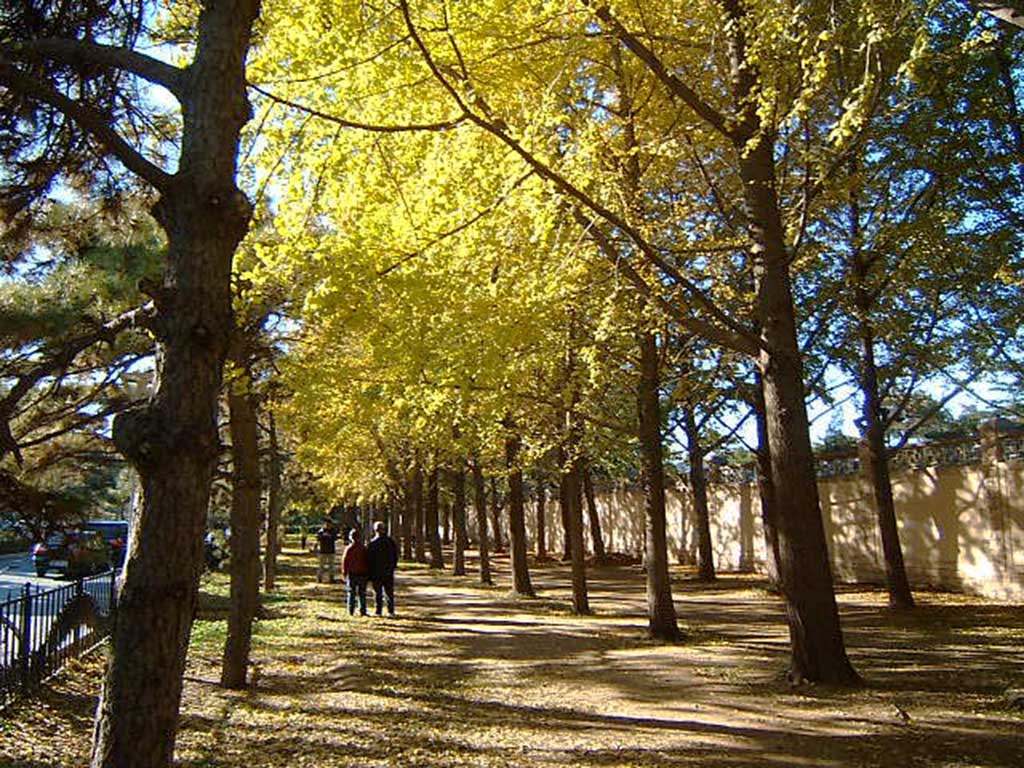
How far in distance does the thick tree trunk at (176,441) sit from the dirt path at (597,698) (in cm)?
380


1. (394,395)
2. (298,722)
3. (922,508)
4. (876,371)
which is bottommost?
(298,722)

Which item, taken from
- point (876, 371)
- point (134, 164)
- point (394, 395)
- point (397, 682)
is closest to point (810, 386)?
point (876, 371)

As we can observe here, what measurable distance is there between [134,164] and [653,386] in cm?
969

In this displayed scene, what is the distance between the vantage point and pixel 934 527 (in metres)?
18.7

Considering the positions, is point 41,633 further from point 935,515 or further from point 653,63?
point 935,515

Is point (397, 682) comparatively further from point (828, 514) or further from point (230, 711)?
point (828, 514)

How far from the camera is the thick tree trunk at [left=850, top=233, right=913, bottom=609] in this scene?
15.8 m

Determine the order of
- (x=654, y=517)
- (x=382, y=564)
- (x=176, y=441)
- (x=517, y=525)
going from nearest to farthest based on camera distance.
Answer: (x=176, y=441) < (x=654, y=517) < (x=382, y=564) < (x=517, y=525)

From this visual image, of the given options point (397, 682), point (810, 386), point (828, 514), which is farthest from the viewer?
point (828, 514)

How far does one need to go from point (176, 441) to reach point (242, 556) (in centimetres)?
670

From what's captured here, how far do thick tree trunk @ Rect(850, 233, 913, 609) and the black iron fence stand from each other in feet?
44.2

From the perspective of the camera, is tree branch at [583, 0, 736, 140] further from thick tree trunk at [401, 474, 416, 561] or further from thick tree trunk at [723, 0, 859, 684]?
thick tree trunk at [401, 474, 416, 561]

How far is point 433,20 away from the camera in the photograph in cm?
720

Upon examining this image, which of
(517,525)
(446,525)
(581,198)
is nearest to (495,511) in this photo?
(446,525)
